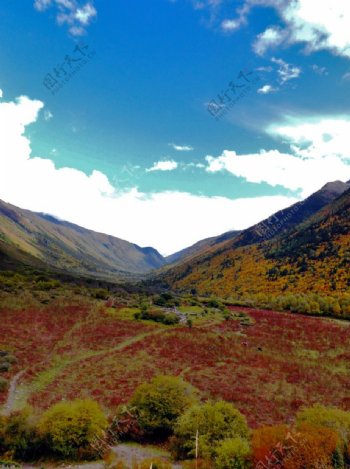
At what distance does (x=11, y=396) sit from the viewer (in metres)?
31.2

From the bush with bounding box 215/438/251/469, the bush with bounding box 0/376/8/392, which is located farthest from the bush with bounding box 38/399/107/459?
the bush with bounding box 0/376/8/392

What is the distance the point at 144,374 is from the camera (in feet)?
127

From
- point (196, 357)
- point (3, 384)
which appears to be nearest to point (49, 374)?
point (3, 384)

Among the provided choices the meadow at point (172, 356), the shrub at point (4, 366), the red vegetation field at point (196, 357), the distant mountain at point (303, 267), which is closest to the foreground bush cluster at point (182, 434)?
the meadow at point (172, 356)

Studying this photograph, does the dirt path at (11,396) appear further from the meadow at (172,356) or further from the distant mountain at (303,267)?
the distant mountain at (303,267)

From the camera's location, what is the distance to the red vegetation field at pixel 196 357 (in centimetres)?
3350

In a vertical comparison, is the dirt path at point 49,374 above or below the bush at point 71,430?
below

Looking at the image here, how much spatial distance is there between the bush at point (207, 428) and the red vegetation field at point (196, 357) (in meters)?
7.24

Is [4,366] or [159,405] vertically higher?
[159,405]

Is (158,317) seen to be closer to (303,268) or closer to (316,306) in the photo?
(316,306)

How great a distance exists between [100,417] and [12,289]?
183ft

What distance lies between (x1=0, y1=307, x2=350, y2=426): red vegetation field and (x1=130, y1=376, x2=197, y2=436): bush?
6305 millimetres

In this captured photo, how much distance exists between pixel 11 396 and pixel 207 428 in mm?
19798

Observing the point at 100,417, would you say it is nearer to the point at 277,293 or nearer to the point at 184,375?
the point at 184,375
